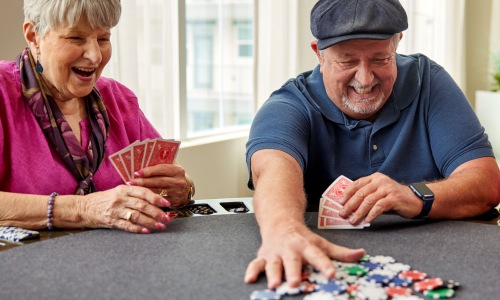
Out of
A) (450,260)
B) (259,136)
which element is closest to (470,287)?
(450,260)

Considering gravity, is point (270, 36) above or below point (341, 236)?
above

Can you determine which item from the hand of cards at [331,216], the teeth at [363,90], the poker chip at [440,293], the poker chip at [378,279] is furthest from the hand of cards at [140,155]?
the poker chip at [440,293]

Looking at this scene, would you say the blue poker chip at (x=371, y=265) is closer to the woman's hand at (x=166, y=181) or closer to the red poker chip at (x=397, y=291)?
the red poker chip at (x=397, y=291)

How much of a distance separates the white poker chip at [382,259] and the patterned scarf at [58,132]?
3.39ft

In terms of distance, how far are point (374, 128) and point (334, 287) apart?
1051mm

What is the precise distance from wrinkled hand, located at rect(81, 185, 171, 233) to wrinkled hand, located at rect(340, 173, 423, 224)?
1.71ft

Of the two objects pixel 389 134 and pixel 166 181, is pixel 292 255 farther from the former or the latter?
pixel 389 134

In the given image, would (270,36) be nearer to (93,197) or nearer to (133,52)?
(133,52)

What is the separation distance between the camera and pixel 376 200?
2.00m

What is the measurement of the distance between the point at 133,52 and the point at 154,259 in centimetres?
249

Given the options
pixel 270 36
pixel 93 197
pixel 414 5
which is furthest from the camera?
pixel 414 5

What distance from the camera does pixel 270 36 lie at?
535cm

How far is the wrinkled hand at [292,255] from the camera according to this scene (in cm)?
155

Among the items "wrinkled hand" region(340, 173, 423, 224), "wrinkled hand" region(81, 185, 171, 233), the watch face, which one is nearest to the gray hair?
"wrinkled hand" region(81, 185, 171, 233)
